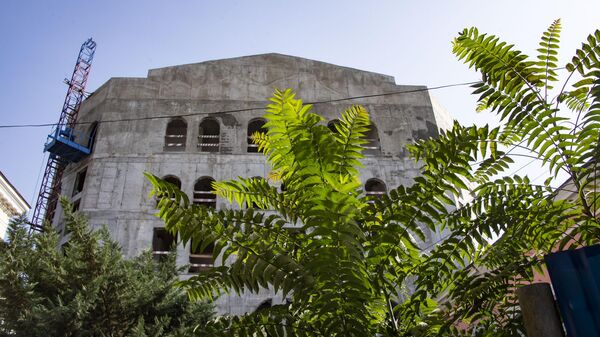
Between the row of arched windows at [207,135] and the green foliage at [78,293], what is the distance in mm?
12652

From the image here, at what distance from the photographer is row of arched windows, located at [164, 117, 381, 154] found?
25.2 metres

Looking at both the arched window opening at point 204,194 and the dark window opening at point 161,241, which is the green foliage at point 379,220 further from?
the dark window opening at point 161,241

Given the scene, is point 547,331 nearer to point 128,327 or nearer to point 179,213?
point 179,213

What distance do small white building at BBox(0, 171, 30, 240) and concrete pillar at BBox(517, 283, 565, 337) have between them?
30739 millimetres

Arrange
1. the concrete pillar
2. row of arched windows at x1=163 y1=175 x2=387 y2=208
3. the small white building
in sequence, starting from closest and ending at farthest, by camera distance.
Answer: the concrete pillar → row of arched windows at x1=163 y1=175 x2=387 y2=208 → the small white building

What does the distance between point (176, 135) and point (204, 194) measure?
383 cm

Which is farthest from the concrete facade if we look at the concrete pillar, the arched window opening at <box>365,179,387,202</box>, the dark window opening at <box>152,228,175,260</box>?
the concrete pillar

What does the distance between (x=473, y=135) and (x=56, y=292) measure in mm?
11311

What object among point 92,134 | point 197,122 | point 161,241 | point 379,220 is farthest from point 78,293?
point 92,134

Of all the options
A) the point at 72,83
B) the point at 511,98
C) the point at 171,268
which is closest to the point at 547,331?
the point at 511,98

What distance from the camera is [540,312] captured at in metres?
2.42

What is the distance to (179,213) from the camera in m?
3.08

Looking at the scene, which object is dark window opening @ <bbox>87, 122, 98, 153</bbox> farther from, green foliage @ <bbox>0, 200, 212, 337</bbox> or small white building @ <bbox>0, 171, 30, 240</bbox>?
green foliage @ <bbox>0, 200, 212, 337</bbox>

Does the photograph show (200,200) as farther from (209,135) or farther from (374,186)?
(374,186)
